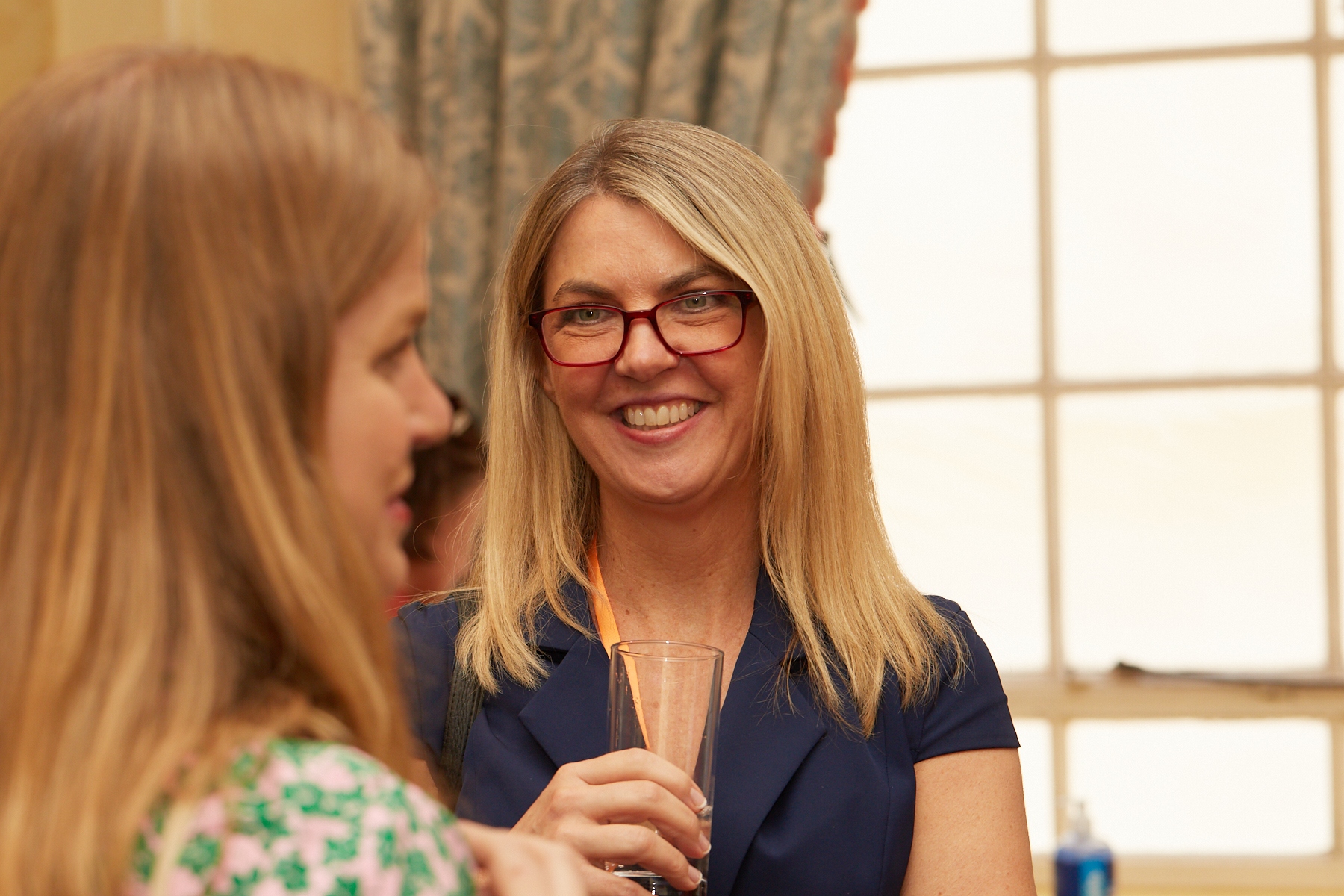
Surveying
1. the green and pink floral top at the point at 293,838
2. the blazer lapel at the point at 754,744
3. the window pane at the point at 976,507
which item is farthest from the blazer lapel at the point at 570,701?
the window pane at the point at 976,507

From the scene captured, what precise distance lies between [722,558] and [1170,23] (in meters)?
2.14

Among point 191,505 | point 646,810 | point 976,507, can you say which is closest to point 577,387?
point 646,810

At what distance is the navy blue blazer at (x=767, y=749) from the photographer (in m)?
1.42

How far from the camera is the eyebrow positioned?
5.04ft

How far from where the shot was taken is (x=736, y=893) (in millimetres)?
1419

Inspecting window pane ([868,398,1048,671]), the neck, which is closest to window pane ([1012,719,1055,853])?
window pane ([868,398,1048,671])

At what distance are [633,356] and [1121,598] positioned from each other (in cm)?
196

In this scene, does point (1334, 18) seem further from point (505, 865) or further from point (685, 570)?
point (505, 865)

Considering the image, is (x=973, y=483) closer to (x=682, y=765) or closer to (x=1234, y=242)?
(x=1234, y=242)

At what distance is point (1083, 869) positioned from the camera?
1182 mm

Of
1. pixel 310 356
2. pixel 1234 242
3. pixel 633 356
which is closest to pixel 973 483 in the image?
pixel 1234 242

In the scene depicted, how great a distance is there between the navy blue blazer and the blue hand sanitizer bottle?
0.91 feet

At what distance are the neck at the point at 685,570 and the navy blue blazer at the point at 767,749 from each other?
0.21 ft

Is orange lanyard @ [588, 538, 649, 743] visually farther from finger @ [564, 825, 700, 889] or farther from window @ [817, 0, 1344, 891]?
window @ [817, 0, 1344, 891]
